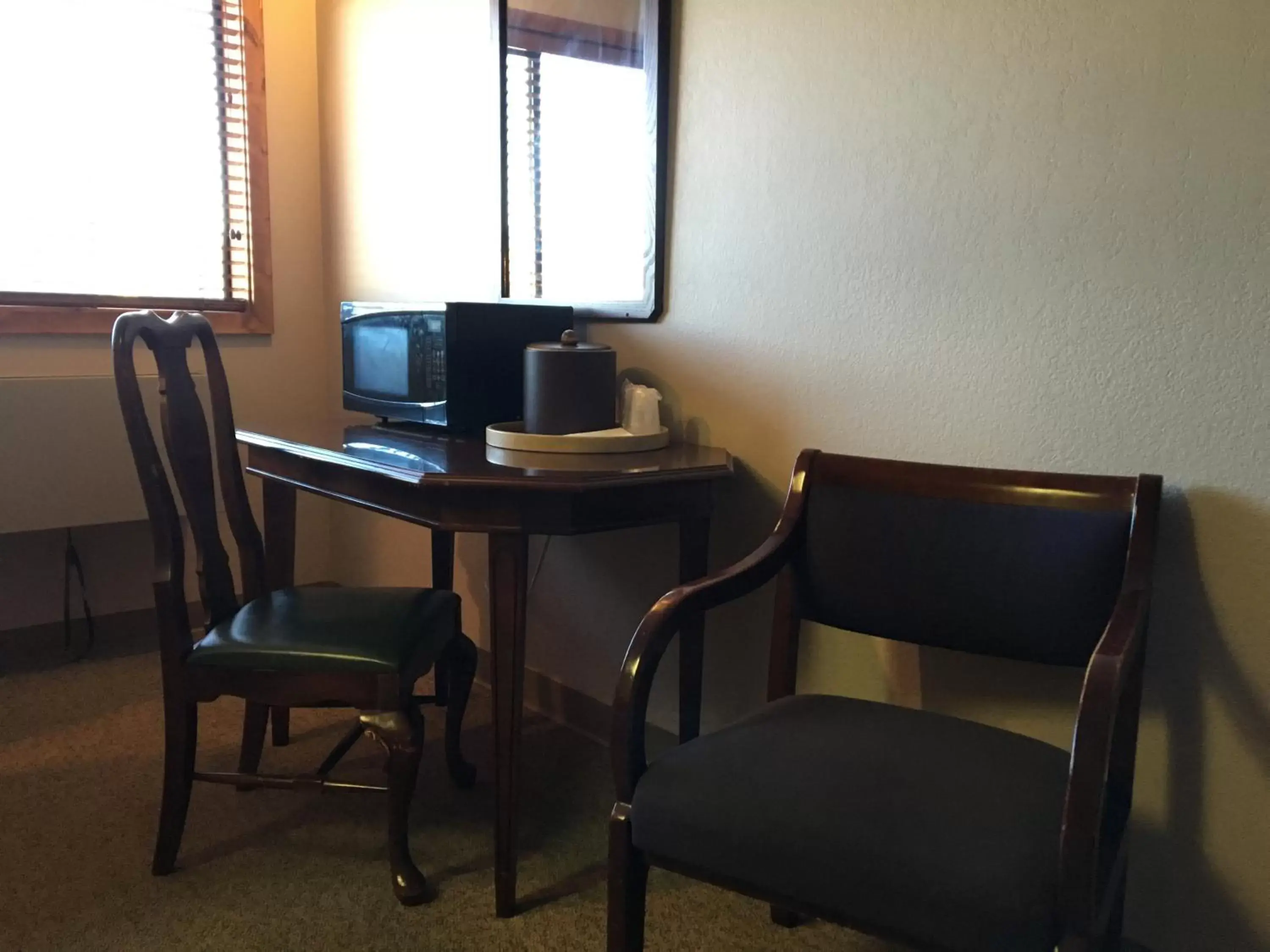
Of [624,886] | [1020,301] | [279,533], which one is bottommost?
[624,886]

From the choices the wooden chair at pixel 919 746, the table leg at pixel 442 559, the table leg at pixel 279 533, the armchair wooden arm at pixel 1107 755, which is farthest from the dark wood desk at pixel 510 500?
the armchair wooden arm at pixel 1107 755

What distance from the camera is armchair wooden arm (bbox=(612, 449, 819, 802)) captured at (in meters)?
1.20

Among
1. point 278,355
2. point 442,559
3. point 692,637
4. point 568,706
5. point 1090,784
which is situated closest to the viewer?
point 1090,784

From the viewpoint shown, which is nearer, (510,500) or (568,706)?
(510,500)

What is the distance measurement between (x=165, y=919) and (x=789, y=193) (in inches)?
61.9

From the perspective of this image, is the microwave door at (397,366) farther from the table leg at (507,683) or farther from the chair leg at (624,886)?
the chair leg at (624,886)

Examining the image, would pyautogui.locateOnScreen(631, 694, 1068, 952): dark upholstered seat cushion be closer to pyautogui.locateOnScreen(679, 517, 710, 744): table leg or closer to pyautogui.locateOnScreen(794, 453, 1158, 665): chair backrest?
pyautogui.locateOnScreen(794, 453, 1158, 665): chair backrest

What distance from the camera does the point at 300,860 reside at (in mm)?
1771

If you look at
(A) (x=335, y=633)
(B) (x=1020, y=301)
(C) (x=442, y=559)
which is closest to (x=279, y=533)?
(C) (x=442, y=559)

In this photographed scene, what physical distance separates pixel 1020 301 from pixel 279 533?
1.45 metres

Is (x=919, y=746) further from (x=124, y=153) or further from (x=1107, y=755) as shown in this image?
(x=124, y=153)

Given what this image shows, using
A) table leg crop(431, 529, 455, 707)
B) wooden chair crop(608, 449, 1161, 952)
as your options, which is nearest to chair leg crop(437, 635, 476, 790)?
table leg crop(431, 529, 455, 707)

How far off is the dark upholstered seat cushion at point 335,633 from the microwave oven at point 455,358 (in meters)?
0.37

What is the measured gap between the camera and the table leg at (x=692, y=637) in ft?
5.82
